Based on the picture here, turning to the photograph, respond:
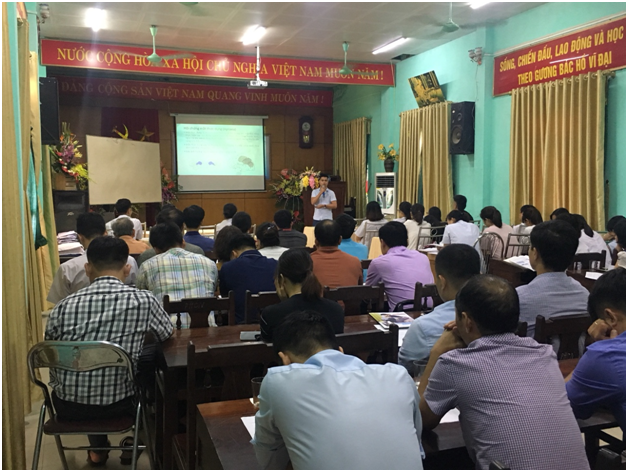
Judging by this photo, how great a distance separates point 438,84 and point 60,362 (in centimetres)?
792

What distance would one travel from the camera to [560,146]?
6.82m

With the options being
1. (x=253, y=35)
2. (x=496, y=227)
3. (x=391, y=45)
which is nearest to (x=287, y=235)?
(x=496, y=227)

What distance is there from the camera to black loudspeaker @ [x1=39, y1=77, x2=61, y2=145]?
534cm

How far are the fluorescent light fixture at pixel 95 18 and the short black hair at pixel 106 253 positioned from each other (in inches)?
222

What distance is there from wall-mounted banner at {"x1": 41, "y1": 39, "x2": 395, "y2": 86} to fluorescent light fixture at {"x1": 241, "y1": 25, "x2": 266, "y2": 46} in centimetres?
25

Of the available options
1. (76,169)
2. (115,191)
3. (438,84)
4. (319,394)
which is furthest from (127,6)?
(319,394)

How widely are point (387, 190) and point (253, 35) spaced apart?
366 cm

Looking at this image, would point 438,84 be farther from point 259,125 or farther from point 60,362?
point 60,362

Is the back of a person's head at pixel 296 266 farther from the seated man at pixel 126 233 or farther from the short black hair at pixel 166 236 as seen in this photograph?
the seated man at pixel 126 233

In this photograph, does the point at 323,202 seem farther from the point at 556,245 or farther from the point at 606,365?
the point at 606,365

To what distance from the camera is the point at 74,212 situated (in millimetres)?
8344

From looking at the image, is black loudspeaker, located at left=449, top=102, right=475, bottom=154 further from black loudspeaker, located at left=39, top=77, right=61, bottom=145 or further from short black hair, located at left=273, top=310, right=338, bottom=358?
short black hair, located at left=273, top=310, right=338, bottom=358

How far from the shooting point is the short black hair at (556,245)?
8.79ft

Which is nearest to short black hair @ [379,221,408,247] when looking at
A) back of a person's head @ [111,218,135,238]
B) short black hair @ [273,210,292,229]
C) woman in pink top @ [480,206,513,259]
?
short black hair @ [273,210,292,229]
